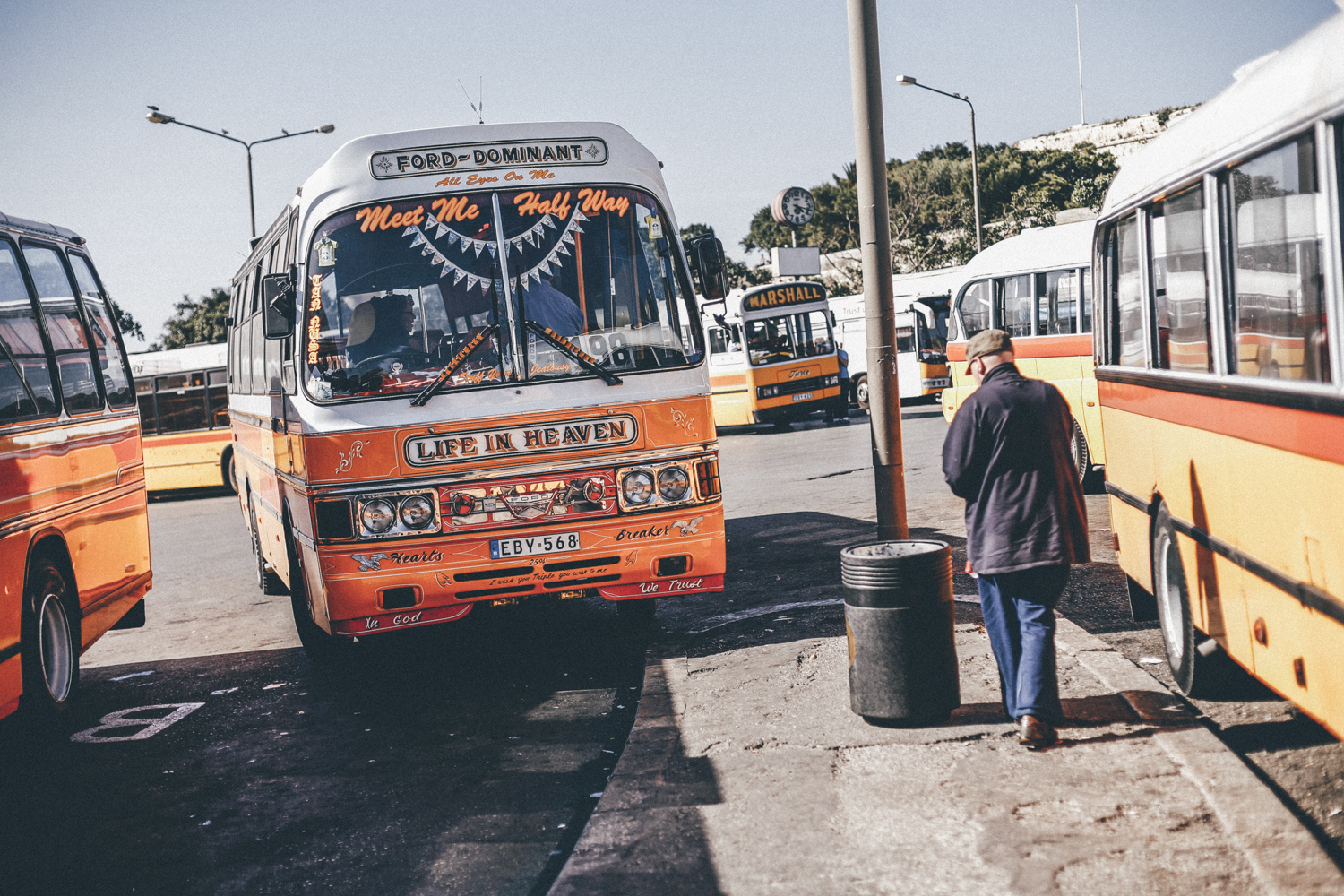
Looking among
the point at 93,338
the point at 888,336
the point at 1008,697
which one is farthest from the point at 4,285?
the point at 1008,697

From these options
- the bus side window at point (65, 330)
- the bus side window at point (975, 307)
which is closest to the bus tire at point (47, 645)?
the bus side window at point (65, 330)

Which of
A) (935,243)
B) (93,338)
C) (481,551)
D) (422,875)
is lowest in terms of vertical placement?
(422,875)

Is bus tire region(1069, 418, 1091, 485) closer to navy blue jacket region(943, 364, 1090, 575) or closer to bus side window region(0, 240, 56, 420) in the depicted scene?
navy blue jacket region(943, 364, 1090, 575)

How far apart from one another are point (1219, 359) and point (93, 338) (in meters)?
7.01

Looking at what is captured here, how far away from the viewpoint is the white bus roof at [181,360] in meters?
23.0

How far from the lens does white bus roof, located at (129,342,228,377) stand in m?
23.0

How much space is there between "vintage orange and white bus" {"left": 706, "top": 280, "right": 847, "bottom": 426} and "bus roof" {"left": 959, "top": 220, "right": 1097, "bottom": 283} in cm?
1139

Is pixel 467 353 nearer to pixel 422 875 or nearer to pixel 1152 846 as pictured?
pixel 422 875

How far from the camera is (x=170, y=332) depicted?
72.2 meters

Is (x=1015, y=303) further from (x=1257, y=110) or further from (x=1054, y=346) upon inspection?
(x=1257, y=110)

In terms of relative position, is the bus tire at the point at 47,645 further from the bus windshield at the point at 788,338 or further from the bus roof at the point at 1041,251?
the bus windshield at the point at 788,338

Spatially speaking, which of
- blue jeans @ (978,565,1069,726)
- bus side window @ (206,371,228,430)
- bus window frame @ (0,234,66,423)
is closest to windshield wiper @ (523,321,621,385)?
blue jeans @ (978,565,1069,726)

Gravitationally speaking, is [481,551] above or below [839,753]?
above

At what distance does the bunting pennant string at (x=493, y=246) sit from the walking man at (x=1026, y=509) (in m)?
2.66
